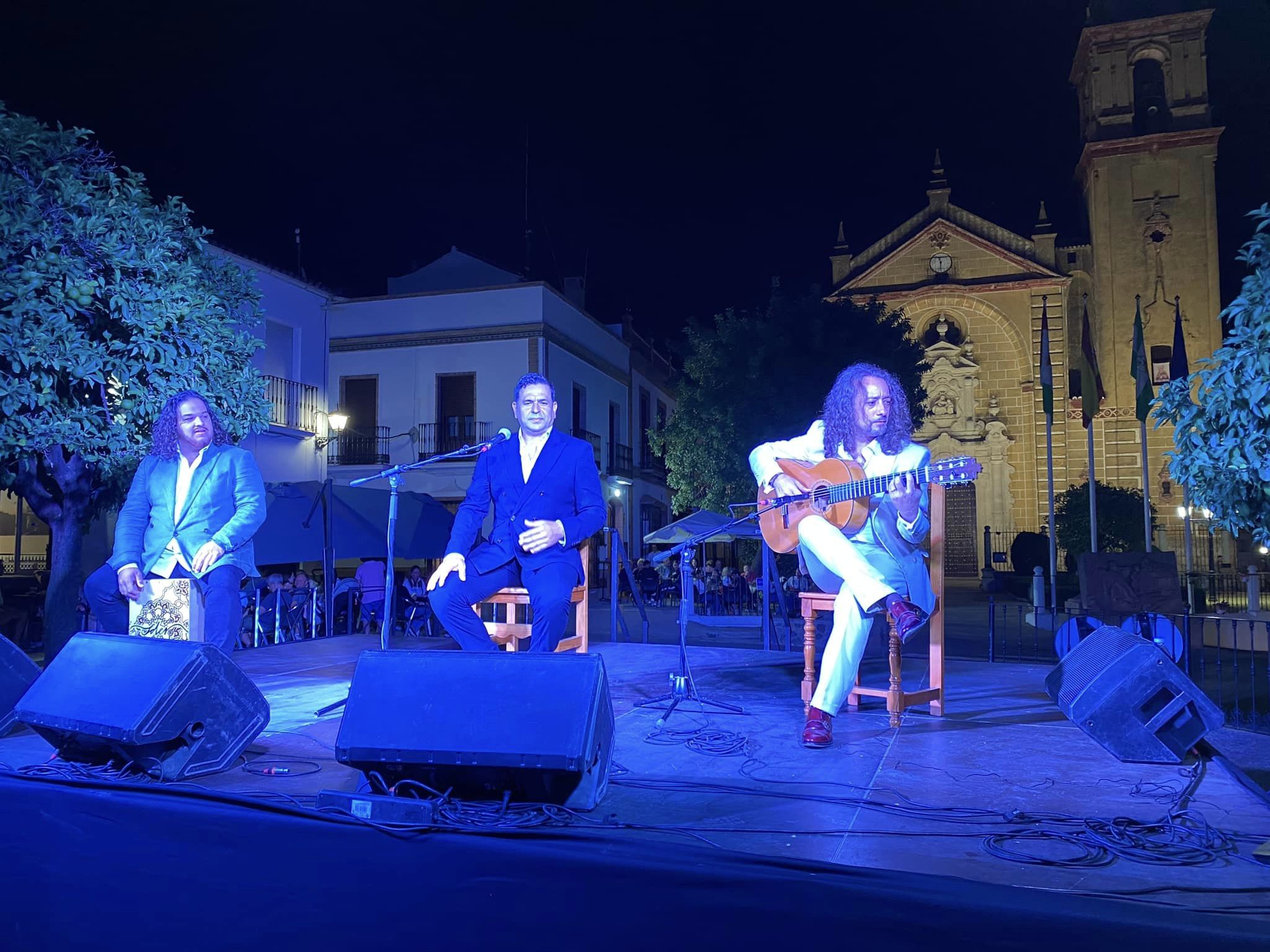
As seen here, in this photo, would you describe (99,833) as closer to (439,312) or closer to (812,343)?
(812,343)

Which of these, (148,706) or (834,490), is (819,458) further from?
(148,706)

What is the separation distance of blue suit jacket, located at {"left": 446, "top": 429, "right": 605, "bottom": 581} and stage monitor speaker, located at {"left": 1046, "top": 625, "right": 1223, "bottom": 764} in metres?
1.96

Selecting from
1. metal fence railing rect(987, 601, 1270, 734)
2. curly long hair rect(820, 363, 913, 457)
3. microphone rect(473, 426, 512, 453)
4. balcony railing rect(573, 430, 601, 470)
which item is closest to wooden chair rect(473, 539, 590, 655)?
microphone rect(473, 426, 512, 453)

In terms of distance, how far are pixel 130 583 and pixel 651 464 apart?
27.4 metres

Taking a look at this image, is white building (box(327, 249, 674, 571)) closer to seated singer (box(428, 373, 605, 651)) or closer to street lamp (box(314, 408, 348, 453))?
street lamp (box(314, 408, 348, 453))

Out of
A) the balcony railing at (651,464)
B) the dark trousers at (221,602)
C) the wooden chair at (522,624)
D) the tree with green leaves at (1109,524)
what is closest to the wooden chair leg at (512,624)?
the wooden chair at (522,624)

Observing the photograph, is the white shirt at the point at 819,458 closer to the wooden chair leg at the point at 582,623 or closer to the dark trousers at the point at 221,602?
the wooden chair leg at the point at 582,623

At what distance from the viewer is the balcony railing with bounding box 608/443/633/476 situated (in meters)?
27.5

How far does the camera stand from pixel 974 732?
148 inches

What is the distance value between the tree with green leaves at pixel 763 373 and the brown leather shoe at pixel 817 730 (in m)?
16.1

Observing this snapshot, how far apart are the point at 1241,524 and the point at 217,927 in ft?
16.6

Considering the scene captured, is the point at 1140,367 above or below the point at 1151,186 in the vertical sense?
below

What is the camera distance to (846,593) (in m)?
3.77

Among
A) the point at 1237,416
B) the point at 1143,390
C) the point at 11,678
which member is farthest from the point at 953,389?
the point at 11,678
